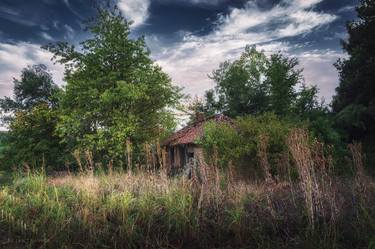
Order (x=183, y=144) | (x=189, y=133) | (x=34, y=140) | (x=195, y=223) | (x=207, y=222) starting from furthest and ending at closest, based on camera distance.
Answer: (x=189, y=133)
(x=183, y=144)
(x=34, y=140)
(x=207, y=222)
(x=195, y=223)

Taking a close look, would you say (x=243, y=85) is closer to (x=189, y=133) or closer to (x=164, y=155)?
(x=189, y=133)

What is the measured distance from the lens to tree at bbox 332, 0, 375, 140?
18.7 m

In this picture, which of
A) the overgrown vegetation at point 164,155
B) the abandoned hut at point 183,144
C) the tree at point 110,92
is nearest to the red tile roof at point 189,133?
the abandoned hut at point 183,144

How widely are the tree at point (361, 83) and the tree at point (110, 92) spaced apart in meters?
11.6

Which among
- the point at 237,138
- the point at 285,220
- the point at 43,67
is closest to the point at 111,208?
the point at 285,220

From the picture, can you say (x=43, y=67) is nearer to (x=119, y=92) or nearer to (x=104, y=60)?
(x=104, y=60)

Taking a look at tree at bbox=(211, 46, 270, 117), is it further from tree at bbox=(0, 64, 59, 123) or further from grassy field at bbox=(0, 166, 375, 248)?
grassy field at bbox=(0, 166, 375, 248)

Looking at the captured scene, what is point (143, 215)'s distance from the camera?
5.37 m

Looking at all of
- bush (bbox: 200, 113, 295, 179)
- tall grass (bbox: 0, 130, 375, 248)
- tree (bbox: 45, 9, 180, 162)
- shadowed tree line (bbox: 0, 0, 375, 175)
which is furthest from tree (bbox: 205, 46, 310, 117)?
tall grass (bbox: 0, 130, 375, 248)

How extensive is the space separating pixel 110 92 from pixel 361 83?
1624 cm

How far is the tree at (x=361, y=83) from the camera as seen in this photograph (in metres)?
18.7

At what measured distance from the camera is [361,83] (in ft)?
66.4

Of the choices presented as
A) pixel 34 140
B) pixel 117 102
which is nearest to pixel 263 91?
pixel 117 102

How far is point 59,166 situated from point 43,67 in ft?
60.4
